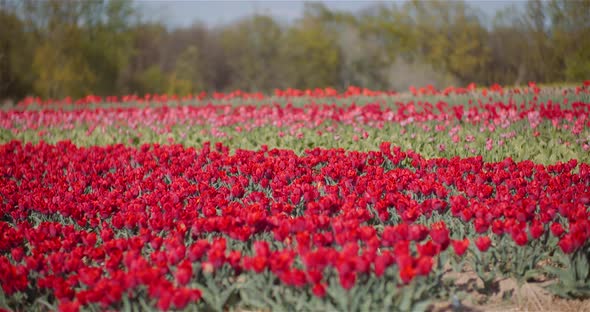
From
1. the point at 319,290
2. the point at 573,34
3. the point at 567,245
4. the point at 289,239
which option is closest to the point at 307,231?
the point at 289,239

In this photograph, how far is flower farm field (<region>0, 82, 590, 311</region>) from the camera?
255cm

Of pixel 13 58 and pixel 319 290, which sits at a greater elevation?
pixel 13 58

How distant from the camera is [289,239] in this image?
9.80 ft

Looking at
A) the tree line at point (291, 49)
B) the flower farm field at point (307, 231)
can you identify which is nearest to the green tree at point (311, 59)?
the tree line at point (291, 49)

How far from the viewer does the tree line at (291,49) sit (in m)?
15.2

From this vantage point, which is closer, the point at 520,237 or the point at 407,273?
the point at 407,273

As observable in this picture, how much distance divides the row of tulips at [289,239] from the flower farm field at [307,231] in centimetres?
1

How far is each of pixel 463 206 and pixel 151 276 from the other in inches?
74.4

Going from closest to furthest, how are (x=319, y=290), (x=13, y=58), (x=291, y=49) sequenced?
1. (x=319, y=290)
2. (x=13, y=58)
3. (x=291, y=49)

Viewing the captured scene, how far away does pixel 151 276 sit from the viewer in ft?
8.08

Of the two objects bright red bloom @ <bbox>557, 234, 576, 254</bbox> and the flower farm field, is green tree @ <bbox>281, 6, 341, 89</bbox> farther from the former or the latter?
bright red bloom @ <bbox>557, 234, 576, 254</bbox>

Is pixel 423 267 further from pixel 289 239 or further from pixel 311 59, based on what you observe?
pixel 311 59

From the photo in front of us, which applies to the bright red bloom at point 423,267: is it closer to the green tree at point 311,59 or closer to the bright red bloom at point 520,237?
the bright red bloom at point 520,237

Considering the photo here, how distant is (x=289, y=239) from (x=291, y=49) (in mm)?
24854
